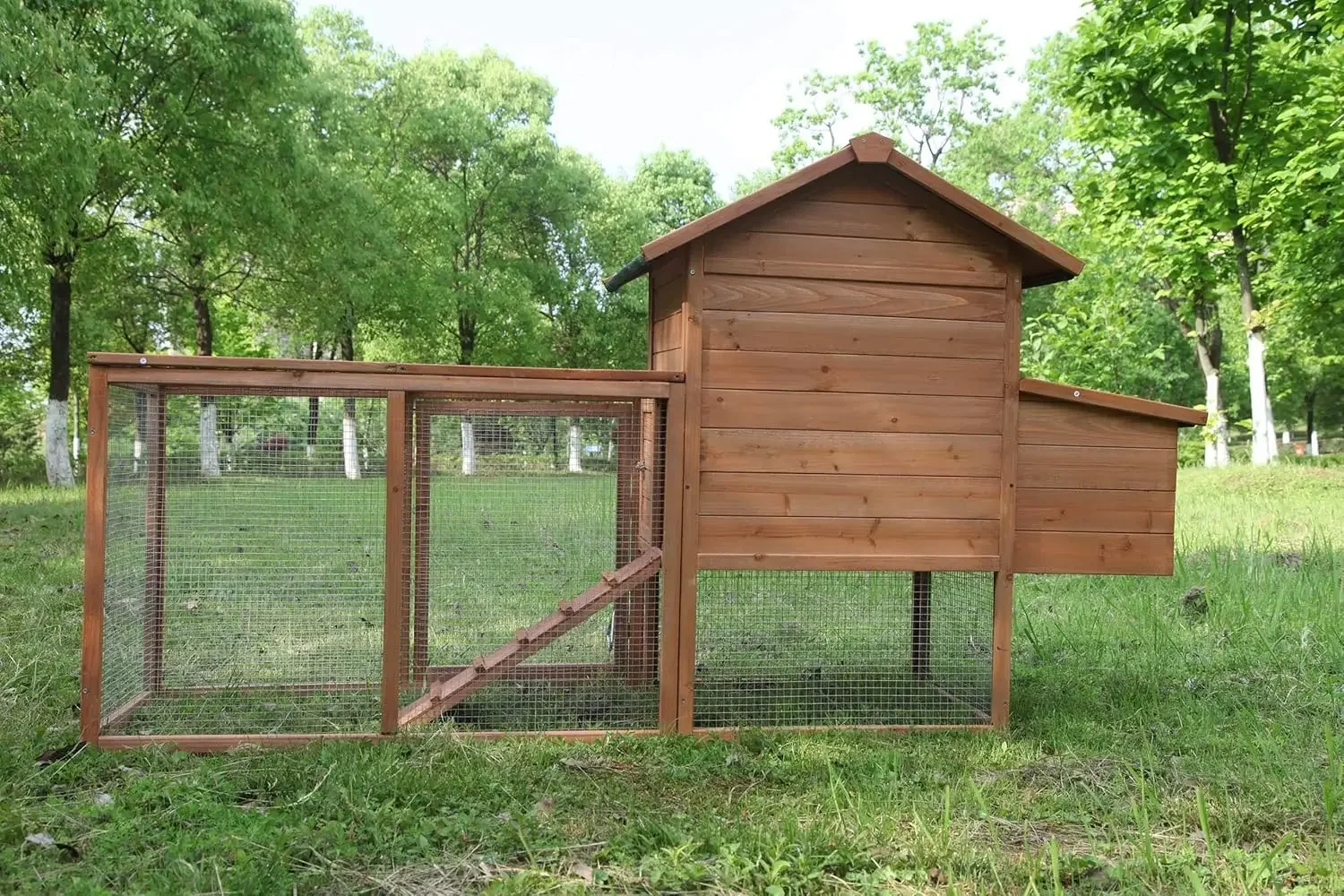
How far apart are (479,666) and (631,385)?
5.12ft

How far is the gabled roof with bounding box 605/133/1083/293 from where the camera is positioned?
16.5ft

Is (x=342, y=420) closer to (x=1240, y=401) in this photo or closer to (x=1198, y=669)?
(x=1198, y=669)

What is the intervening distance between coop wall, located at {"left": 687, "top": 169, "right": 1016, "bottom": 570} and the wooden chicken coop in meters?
0.01

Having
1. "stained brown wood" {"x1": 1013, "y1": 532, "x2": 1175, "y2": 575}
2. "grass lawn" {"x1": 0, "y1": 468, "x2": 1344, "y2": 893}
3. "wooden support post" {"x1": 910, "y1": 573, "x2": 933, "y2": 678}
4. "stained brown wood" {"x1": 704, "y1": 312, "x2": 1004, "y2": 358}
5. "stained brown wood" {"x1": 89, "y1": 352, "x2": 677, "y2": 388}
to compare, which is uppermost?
"stained brown wood" {"x1": 704, "y1": 312, "x2": 1004, "y2": 358}

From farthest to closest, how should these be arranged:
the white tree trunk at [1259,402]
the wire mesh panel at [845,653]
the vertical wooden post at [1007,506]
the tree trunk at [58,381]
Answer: the tree trunk at [58,381]
the white tree trunk at [1259,402]
the wire mesh panel at [845,653]
the vertical wooden post at [1007,506]

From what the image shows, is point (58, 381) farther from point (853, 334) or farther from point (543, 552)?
point (853, 334)

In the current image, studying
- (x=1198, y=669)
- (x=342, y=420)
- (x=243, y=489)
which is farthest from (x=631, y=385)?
(x=1198, y=669)

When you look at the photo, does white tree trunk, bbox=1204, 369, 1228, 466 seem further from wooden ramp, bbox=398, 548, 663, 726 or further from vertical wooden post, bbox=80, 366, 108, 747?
vertical wooden post, bbox=80, 366, 108, 747

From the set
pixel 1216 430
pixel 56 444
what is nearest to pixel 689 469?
pixel 56 444

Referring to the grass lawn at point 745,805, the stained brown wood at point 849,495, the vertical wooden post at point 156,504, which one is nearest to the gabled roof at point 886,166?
the stained brown wood at point 849,495

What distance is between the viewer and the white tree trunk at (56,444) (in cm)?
1811

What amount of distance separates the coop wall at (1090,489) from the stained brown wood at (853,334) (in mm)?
450

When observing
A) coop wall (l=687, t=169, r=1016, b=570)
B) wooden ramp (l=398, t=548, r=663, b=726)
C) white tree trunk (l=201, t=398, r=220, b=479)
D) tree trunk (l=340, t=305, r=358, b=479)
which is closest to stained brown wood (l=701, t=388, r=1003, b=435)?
coop wall (l=687, t=169, r=1016, b=570)

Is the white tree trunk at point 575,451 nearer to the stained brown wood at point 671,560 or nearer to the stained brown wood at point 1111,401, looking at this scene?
the stained brown wood at point 671,560
